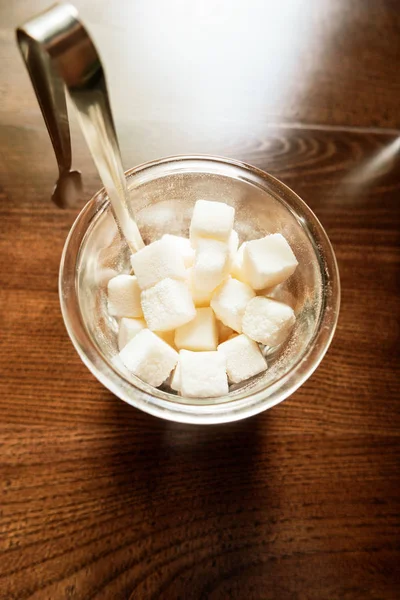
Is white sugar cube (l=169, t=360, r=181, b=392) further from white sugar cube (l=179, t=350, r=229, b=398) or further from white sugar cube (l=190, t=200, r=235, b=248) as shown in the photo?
white sugar cube (l=190, t=200, r=235, b=248)

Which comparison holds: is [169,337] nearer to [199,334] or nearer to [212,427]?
[199,334]

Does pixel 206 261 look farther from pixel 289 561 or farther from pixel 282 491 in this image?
pixel 289 561

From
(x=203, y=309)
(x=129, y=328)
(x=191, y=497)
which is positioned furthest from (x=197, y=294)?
(x=191, y=497)

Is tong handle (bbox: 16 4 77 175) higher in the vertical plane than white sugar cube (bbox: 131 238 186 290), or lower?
higher

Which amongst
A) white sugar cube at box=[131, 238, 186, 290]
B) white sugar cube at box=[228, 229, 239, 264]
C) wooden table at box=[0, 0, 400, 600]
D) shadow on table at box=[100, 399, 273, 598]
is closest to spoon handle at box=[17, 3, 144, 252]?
white sugar cube at box=[131, 238, 186, 290]

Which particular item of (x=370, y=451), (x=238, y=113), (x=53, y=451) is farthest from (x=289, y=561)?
(x=238, y=113)

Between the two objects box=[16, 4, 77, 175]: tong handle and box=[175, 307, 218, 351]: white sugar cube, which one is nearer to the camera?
box=[16, 4, 77, 175]: tong handle
